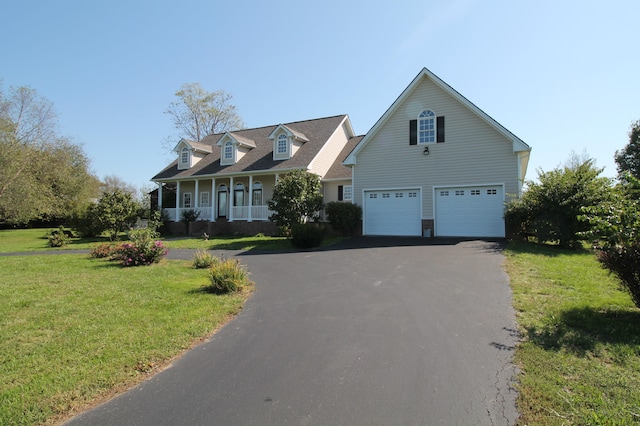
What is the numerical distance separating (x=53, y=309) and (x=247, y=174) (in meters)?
18.2

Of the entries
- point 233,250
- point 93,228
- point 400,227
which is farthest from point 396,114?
point 93,228

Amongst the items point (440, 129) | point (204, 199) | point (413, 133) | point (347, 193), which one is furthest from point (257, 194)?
point (440, 129)

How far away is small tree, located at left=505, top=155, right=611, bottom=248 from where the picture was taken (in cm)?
1240

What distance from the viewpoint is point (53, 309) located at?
253 inches

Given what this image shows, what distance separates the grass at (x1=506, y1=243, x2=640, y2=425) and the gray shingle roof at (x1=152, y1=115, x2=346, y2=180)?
54.8 ft

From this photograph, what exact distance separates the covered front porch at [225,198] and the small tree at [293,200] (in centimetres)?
618

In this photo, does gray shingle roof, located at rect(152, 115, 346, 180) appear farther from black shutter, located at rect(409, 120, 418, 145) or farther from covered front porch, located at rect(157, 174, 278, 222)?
black shutter, located at rect(409, 120, 418, 145)

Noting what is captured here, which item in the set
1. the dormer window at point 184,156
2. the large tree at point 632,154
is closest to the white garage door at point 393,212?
the dormer window at point 184,156

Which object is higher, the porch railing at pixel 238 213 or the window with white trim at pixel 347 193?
the window with white trim at pixel 347 193

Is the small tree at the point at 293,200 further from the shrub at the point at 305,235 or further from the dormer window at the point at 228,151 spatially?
the dormer window at the point at 228,151

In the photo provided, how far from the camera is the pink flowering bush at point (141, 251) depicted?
37.7 feet

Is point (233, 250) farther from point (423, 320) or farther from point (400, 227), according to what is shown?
point (423, 320)

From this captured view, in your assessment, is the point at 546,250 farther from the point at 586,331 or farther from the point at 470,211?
the point at 586,331

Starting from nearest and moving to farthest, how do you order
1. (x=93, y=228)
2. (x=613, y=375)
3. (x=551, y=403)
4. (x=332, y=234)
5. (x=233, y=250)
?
(x=551, y=403)
(x=613, y=375)
(x=233, y=250)
(x=332, y=234)
(x=93, y=228)
